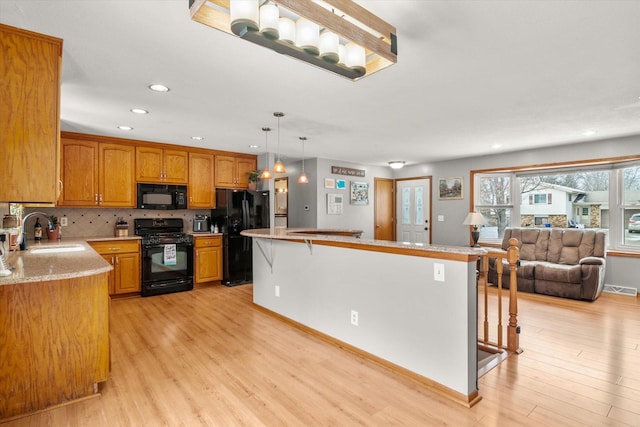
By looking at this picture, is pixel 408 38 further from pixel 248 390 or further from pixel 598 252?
pixel 598 252

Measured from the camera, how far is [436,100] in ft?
10.5

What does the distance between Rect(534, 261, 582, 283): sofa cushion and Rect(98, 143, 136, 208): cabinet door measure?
6188mm

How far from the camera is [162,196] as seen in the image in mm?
5301

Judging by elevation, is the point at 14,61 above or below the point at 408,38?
below

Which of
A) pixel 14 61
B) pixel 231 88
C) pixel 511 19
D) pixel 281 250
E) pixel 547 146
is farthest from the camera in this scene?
pixel 547 146

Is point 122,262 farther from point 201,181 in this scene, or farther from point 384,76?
point 384,76

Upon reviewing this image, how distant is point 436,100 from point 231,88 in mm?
1925

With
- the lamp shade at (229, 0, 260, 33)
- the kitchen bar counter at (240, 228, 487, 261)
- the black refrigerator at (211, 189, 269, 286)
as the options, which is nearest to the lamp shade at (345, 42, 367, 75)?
the lamp shade at (229, 0, 260, 33)

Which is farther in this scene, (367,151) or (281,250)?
(367,151)

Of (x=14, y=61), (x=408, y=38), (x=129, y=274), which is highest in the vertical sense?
(x=408, y=38)

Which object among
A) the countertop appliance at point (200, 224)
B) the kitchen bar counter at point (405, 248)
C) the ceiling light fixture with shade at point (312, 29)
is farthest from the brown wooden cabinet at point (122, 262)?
the ceiling light fixture with shade at point (312, 29)

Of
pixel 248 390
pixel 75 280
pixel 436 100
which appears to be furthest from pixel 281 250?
pixel 436 100

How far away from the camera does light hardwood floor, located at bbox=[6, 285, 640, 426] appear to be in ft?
6.56

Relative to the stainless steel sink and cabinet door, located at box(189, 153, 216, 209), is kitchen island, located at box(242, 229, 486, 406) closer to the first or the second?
the stainless steel sink
